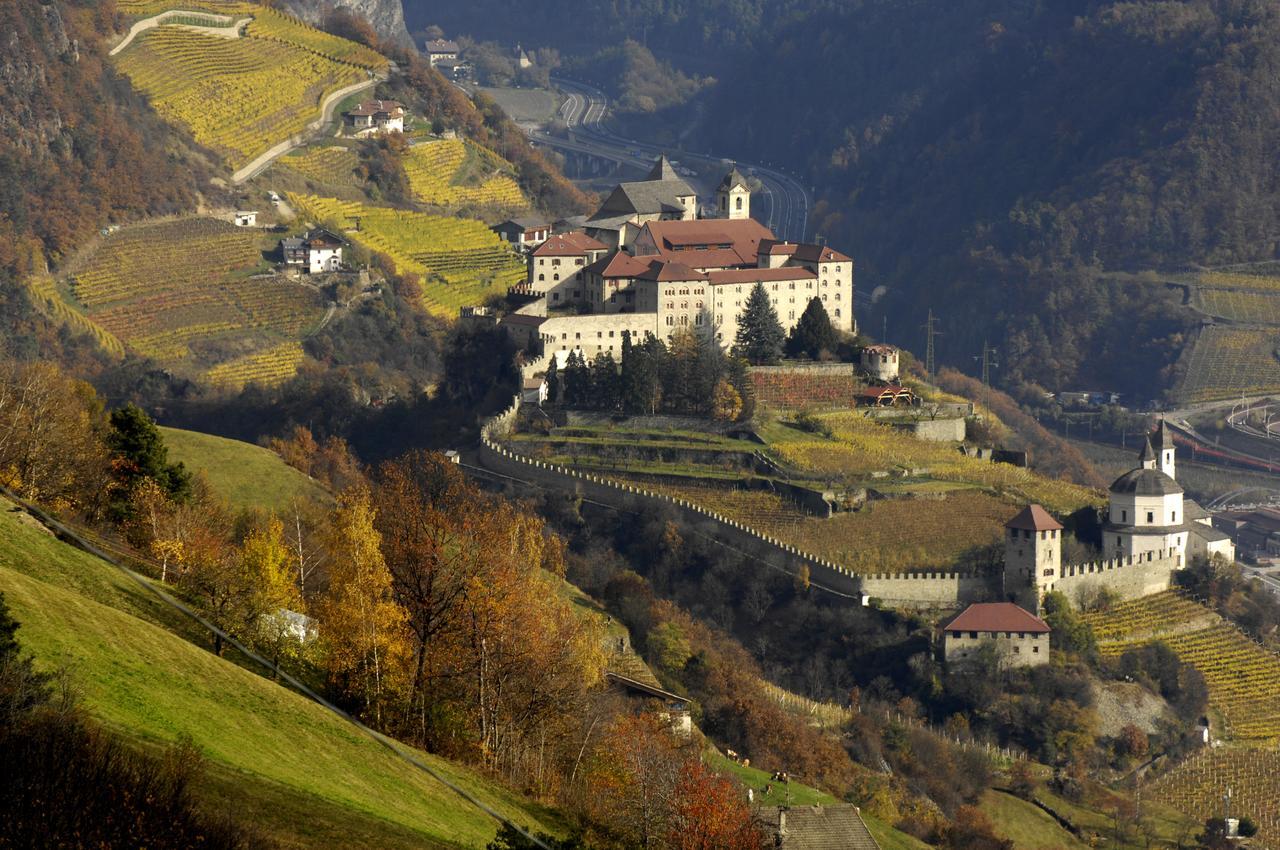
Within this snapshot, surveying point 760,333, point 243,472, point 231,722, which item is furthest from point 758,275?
point 231,722

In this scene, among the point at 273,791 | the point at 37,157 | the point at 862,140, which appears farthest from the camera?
the point at 862,140

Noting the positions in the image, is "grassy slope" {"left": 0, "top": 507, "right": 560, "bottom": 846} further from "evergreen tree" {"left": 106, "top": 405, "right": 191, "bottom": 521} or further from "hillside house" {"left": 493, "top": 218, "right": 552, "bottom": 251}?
"hillside house" {"left": 493, "top": 218, "right": 552, "bottom": 251}

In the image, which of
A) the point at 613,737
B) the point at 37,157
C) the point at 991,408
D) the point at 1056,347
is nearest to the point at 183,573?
the point at 613,737

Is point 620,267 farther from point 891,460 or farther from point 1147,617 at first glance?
point 1147,617

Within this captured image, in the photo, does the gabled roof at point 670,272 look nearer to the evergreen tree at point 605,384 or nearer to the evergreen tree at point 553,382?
the evergreen tree at point 605,384

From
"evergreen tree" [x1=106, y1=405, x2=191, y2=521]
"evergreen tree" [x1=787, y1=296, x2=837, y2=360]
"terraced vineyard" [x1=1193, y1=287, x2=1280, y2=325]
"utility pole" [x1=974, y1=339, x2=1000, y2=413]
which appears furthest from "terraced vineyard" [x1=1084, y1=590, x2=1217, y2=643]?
"terraced vineyard" [x1=1193, y1=287, x2=1280, y2=325]

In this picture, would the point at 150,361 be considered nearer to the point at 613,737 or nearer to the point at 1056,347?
the point at 613,737
